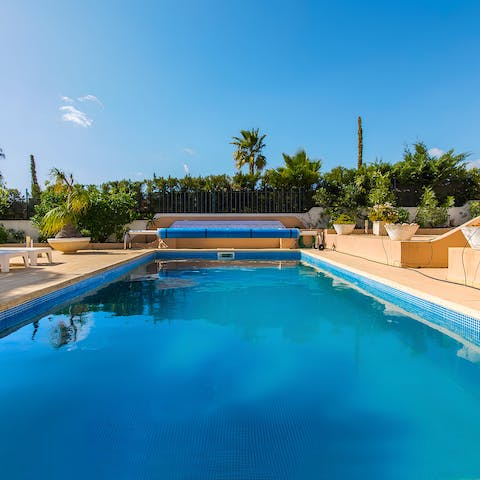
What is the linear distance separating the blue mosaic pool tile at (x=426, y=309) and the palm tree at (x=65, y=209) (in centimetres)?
799

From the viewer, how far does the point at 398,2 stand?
420 inches

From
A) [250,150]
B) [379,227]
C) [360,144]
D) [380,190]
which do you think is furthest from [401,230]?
[250,150]

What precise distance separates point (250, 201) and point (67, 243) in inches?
309

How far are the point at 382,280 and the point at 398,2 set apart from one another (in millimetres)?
9260

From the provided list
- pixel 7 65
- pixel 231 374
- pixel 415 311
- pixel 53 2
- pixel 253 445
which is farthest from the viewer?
pixel 7 65

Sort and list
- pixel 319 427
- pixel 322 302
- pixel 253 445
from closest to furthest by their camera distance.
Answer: pixel 253 445 < pixel 319 427 < pixel 322 302

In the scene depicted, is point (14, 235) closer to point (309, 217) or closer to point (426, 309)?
point (309, 217)

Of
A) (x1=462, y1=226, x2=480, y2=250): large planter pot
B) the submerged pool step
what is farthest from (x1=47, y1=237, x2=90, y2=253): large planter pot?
(x1=462, y1=226, x2=480, y2=250): large planter pot

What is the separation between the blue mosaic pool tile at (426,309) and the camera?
11.9 feet

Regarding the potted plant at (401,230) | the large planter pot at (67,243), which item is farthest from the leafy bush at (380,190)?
the large planter pot at (67,243)

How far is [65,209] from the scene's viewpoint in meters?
10.9

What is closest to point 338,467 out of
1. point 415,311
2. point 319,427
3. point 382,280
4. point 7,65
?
point 319,427

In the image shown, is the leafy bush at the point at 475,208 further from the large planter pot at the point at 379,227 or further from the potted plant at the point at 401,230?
the potted plant at the point at 401,230

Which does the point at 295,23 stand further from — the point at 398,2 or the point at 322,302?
the point at 322,302
